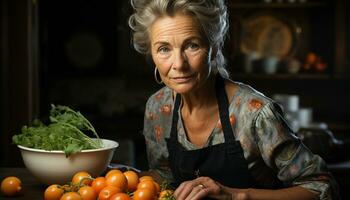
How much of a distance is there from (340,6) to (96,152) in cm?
441

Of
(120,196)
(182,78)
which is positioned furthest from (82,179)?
(182,78)

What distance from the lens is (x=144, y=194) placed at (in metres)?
1.61

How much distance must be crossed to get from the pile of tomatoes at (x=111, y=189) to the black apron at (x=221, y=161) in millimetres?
540

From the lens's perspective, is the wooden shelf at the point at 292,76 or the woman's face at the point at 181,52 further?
the wooden shelf at the point at 292,76

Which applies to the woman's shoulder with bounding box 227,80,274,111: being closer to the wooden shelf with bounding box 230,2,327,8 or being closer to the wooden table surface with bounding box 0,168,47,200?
the wooden table surface with bounding box 0,168,47,200

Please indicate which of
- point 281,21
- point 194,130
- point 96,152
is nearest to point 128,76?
point 281,21

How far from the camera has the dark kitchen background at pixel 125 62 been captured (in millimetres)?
5148

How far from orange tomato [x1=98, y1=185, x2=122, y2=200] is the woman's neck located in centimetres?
82

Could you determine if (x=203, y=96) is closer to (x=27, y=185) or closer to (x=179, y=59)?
(x=179, y=59)

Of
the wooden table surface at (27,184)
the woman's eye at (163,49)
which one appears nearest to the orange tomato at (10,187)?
the wooden table surface at (27,184)

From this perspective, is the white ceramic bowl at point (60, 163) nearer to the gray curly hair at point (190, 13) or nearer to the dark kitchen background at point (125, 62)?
the gray curly hair at point (190, 13)

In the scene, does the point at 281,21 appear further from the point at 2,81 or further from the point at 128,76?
the point at 2,81

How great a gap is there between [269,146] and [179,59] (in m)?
0.44

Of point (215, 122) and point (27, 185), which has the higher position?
point (215, 122)
